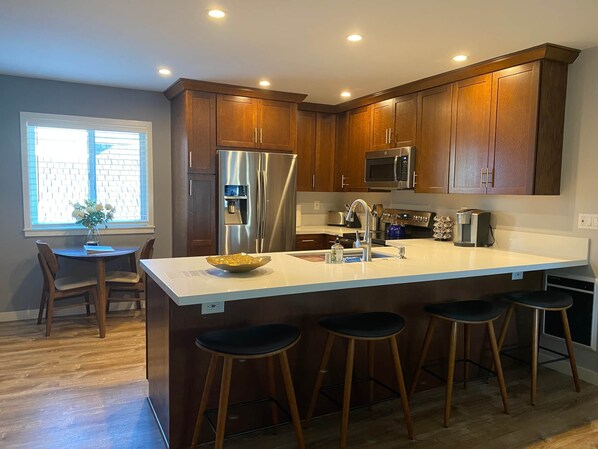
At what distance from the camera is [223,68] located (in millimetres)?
3764

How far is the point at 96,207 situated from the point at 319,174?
2431 mm

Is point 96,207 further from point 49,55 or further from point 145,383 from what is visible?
point 145,383

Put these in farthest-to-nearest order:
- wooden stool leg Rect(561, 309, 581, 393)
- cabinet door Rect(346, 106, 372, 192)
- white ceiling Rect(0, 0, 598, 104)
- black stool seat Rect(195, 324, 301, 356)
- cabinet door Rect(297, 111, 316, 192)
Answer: cabinet door Rect(297, 111, 316, 192) → cabinet door Rect(346, 106, 372, 192) → wooden stool leg Rect(561, 309, 581, 393) → white ceiling Rect(0, 0, 598, 104) → black stool seat Rect(195, 324, 301, 356)

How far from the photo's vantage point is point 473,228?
3.73 meters

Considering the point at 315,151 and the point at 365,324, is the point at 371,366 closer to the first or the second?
the point at 365,324

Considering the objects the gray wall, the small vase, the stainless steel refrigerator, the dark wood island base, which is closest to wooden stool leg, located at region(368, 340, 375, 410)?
the dark wood island base

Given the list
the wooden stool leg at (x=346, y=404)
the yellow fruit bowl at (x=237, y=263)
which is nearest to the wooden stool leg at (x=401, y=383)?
the wooden stool leg at (x=346, y=404)

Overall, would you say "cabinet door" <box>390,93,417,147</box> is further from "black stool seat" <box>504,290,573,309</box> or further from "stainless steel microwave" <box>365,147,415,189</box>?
"black stool seat" <box>504,290,573,309</box>

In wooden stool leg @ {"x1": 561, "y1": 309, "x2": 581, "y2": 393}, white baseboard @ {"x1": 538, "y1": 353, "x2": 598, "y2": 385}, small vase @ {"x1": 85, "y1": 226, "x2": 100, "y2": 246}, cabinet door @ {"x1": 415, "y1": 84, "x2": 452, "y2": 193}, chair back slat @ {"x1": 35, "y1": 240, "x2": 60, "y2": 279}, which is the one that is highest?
cabinet door @ {"x1": 415, "y1": 84, "x2": 452, "y2": 193}

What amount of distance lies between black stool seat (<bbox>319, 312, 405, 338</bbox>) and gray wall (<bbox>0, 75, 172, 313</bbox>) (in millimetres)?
3188

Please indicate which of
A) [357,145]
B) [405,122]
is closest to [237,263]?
[405,122]

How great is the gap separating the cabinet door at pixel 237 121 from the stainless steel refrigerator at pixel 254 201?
14cm

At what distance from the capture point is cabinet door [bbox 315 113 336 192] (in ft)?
17.3

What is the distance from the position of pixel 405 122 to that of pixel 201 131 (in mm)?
1943
